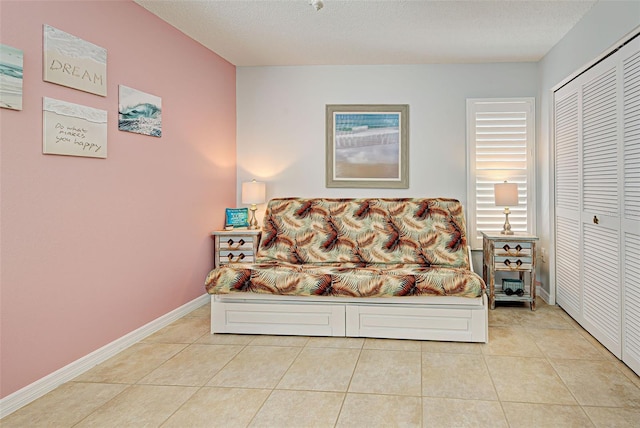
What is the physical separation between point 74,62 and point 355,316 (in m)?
2.48

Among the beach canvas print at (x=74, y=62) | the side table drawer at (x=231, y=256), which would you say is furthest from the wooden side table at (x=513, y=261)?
the beach canvas print at (x=74, y=62)

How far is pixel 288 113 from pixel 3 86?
9.97ft

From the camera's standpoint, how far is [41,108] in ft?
8.05

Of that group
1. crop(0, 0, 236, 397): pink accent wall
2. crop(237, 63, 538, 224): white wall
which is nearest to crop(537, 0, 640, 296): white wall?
crop(237, 63, 538, 224): white wall

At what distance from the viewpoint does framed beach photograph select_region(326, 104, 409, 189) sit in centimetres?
482

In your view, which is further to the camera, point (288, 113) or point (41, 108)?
point (288, 113)

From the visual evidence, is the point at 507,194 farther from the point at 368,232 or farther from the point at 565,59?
the point at 368,232

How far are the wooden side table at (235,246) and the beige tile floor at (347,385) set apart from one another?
43.1 inches

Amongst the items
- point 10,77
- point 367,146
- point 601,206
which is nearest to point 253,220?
point 367,146

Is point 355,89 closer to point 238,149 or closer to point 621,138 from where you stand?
point 238,149

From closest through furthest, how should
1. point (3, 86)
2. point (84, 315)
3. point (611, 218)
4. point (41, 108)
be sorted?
point (3, 86) → point (41, 108) → point (84, 315) → point (611, 218)

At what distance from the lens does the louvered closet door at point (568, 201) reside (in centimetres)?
365

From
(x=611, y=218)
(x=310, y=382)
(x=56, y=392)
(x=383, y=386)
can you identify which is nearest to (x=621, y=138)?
(x=611, y=218)

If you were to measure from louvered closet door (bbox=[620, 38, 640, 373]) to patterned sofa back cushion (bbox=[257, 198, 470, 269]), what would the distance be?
128cm
